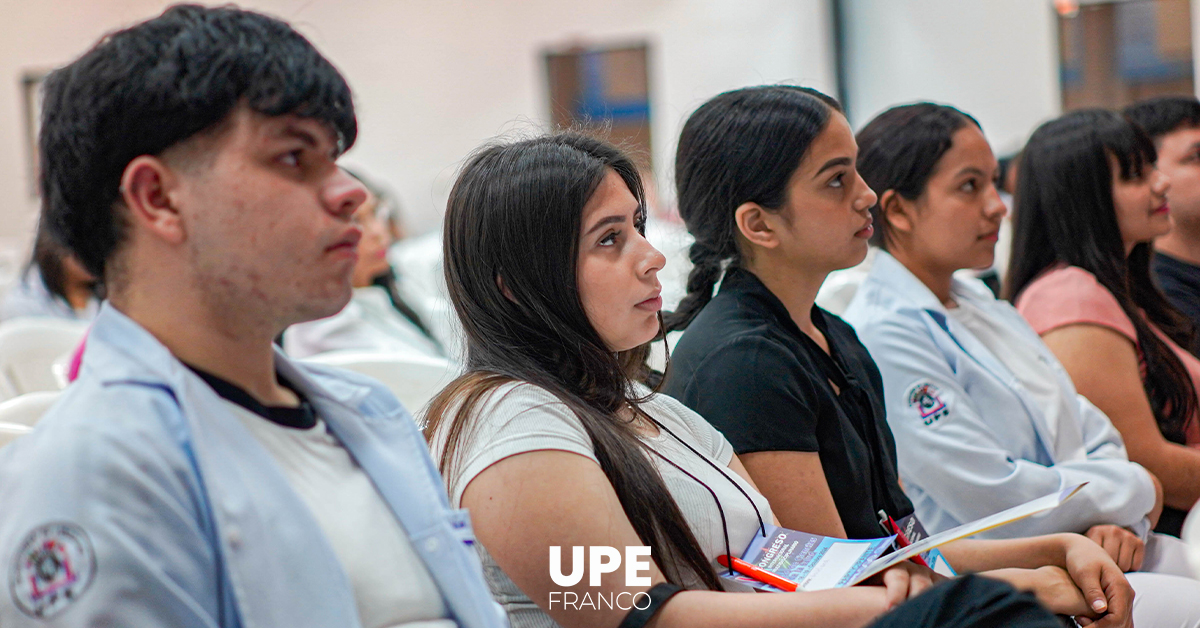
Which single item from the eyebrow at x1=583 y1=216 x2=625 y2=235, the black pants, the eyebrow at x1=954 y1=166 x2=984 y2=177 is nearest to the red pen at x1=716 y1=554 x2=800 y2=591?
the black pants

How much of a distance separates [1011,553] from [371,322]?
2.34 metres

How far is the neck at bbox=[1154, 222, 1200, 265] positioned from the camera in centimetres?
254

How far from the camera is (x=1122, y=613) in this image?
52.4 inches

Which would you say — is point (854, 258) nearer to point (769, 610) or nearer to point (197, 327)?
point (769, 610)

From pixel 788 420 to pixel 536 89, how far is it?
6221 millimetres

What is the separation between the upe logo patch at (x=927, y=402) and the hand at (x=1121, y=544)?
1.00 feet

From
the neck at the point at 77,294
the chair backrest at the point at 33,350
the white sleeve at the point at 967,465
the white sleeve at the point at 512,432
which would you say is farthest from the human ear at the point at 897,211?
the neck at the point at 77,294

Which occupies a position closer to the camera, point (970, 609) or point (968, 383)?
point (970, 609)

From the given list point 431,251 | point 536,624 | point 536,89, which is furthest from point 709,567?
point 536,89

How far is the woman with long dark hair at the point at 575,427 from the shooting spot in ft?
3.38

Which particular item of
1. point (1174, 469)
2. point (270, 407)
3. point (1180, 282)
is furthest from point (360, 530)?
point (1180, 282)

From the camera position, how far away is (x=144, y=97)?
72cm

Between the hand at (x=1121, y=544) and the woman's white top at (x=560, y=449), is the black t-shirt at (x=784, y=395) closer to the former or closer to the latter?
the woman's white top at (x=560, y=449)

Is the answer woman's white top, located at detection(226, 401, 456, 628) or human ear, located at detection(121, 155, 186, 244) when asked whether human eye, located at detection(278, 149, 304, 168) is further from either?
woman's white top, located at detection(226, 401, 456, 628)
